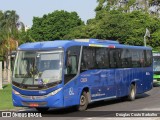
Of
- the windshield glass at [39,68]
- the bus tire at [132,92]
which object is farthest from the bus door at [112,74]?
the windshield glass at [39,68]

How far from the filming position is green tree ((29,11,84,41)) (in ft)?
263

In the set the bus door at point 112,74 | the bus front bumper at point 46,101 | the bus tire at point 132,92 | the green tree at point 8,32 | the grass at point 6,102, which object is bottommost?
the grass at point 6,102

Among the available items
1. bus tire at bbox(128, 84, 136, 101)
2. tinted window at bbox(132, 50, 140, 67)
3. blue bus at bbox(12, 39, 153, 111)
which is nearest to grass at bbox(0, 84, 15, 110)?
blue bus at bbox(12, 39, 153, 111)

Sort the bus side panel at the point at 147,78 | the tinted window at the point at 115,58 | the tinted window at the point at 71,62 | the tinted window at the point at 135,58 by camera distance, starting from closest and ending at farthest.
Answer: the tinted window at the point at 71,62
the tinted window at the point at 115,58
the tinted window at the point at 135,58
the bus side panel at the point at 147,78

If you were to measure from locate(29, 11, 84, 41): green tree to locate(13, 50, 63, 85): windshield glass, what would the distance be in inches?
2455

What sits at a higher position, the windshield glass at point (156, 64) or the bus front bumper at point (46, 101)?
the windshield glass at point (156, 64)

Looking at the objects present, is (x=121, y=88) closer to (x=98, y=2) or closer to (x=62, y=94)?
(x=62, y=94)

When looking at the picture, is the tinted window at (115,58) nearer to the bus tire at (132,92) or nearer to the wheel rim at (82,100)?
the bus tire at (132,92)

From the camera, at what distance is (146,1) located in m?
68.1

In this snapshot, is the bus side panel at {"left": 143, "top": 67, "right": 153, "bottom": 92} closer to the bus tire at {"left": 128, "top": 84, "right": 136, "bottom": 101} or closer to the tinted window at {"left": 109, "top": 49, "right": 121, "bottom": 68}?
the bus tire at {"left": 128, "top": 84, "right": 136, "bottom": 101}

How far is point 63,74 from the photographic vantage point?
53.5 feet

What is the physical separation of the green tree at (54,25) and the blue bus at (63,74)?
5966 centimetres

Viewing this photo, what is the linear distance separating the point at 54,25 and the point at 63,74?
213ft

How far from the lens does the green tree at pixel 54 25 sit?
80088mm
